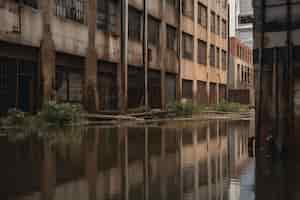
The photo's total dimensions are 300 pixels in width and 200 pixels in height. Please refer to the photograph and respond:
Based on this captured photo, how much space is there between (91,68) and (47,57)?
390cm

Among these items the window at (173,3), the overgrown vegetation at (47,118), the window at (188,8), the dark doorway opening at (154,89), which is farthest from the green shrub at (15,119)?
the window at (188,8)

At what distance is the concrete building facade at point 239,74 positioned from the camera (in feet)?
173

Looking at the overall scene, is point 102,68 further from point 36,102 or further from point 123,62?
point 36,102

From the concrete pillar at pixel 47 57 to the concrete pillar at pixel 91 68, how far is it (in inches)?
127

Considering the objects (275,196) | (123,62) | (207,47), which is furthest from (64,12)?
(207,47)

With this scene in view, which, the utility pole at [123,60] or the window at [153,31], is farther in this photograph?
the window at [153,31]

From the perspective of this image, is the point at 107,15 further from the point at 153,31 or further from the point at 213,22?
the point at 213,22

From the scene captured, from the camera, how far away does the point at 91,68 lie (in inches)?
917

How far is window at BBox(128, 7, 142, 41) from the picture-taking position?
2765 cm

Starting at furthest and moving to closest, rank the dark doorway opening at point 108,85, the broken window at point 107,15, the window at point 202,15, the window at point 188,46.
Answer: the window at point 202,15, the window at point 188,46, the broken window at point 107,15, the dark doorway opening at point 108,85

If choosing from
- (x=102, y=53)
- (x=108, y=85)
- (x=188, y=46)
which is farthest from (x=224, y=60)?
(x=102, y=53)

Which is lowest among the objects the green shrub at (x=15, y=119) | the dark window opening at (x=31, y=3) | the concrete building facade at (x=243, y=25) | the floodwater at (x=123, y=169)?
the floodwater at (x=123, y=169)

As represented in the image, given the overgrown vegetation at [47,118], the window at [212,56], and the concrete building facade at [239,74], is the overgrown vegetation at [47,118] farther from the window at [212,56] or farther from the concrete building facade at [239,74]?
the concrete building facade at [239,74]

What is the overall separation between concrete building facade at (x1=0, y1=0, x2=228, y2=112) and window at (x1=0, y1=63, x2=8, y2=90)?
0.04m
